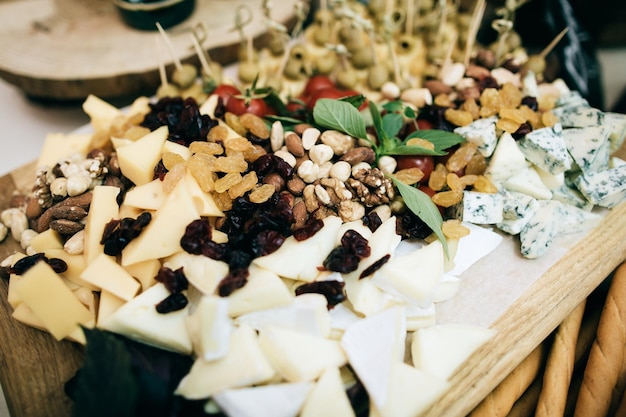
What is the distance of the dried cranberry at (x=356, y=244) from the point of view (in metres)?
0.99

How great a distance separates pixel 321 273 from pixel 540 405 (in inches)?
23.5

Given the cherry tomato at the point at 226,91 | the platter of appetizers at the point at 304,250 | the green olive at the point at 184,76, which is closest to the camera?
the platter of appetizers at the point at 304,250

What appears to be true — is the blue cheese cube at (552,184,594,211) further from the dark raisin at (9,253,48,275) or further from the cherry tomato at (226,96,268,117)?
the dark raisin at (9,253,48,275)

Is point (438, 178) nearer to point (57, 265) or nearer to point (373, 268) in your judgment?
point (373, 268)

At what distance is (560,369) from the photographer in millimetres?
1023

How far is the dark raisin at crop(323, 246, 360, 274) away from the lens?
97cm

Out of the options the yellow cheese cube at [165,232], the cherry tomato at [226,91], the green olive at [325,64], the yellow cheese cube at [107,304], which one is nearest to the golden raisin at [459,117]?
the green olive at [325,64]

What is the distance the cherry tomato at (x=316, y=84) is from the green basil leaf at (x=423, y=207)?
Result: 65 cm

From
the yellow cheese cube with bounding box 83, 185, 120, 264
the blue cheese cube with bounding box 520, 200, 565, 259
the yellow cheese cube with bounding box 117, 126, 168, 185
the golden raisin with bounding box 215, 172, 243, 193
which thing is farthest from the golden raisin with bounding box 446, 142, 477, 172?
the yellow cheese cube with bounding box 83, 185, 120, 264

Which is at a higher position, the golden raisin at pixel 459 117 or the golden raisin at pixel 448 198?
the golden raisin at pixel 459 117

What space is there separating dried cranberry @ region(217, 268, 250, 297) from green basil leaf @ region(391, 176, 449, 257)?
445 mm

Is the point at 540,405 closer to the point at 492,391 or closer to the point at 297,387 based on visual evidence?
the point at 492,391

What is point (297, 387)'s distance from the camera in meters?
0.83

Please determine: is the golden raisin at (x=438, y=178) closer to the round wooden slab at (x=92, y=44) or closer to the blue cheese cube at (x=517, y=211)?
the blue cheese cube at (x=517, y=211)
